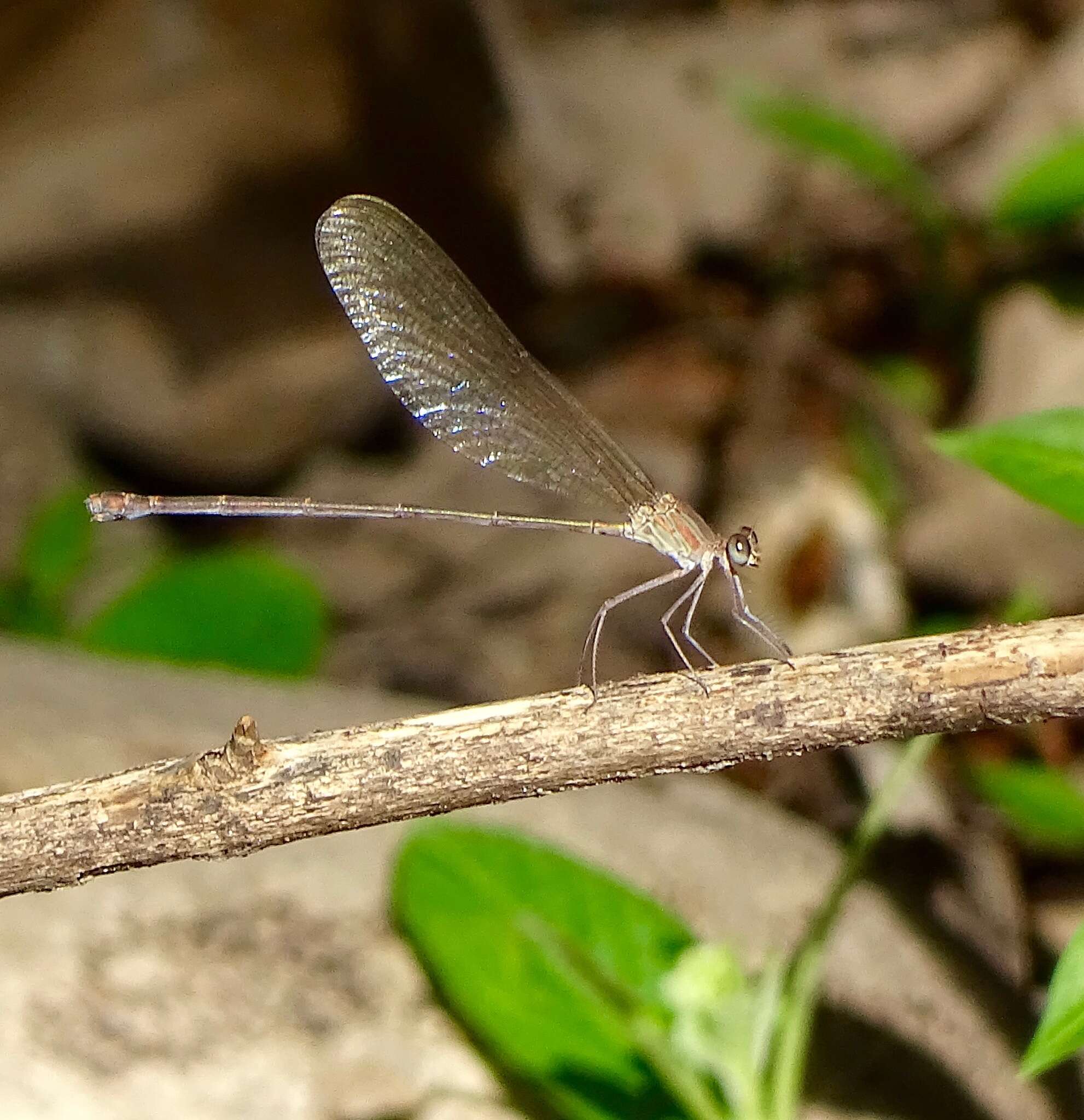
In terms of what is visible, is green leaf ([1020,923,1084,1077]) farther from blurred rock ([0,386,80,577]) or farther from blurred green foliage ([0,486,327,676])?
blurred rock ([0,386,80,577])


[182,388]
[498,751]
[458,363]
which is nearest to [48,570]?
[182,388]

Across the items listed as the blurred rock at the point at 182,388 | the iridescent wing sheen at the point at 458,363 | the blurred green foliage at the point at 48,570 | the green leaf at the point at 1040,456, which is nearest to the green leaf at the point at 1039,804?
the iridescent wing sheen at the point at 458,363

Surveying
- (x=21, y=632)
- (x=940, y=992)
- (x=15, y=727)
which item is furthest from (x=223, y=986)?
(x=21, y=632)

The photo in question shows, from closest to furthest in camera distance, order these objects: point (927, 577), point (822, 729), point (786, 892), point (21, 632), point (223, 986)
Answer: point (822, 729), point (223, 986), point (786, 892), point (927, 577), point (21, 632)

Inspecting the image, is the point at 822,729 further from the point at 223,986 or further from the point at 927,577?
the point at 927,577

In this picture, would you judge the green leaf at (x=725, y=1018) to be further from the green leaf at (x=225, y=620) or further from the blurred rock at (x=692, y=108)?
the blurred rock at (x=692, y=108)
